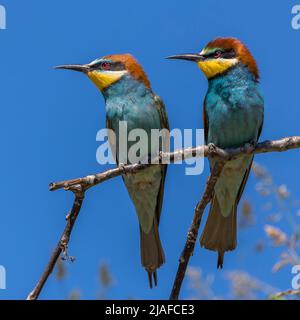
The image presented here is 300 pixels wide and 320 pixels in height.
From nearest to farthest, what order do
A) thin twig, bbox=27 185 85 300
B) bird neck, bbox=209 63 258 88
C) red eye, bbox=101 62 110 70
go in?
thin twig, bbox=27 185 85 300 < bird neck, bbox=209 63 258 88 < red eye, bbox=101 62 110 70

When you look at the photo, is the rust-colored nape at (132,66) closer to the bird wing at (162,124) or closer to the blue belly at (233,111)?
the bird wing at (162,124)

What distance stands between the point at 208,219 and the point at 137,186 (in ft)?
1.70

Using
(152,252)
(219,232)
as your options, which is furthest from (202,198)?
(152,252)

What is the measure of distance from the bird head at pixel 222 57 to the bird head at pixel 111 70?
0.54m

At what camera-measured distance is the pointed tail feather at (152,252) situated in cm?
457

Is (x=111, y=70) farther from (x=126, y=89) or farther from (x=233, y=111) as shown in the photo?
(x=233, y=111)

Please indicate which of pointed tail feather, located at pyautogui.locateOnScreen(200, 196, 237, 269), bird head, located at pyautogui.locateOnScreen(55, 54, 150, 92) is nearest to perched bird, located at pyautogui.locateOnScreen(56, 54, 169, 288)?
bird head, located at pyautogui.locateOnScreen(55, 54, 150, 92)

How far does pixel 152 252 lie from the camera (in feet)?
15.5

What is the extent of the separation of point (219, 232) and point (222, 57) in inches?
38.9

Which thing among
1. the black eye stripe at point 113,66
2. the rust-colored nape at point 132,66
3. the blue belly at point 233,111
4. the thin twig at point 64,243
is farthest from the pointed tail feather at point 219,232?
the thin twig at point 64,243

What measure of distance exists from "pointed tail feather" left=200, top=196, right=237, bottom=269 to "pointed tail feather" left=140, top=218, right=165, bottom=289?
12.0 inches

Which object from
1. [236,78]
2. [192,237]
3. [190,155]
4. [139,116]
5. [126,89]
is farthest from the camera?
[126,89]

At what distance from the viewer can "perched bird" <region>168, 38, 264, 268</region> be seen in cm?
455

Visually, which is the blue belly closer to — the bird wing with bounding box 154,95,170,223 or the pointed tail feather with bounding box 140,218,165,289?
the bird wing with bounding box 154,95,170,223
